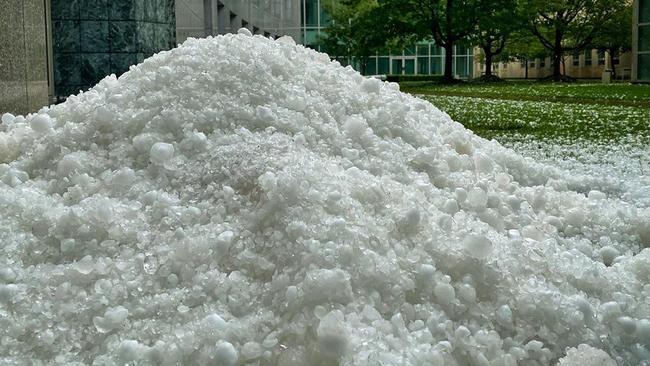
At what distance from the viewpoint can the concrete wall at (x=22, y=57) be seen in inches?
238

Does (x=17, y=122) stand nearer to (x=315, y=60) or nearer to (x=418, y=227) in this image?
(x=315, y=60)

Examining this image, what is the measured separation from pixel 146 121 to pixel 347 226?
4.17ft

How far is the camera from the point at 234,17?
27.1 m

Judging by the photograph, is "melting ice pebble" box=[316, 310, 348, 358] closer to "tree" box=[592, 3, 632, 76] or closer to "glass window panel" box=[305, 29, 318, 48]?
"tree" box=[592, 3, 632, 76]

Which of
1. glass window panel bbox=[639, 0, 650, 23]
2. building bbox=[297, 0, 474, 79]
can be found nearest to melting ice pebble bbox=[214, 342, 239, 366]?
glass window panel bbox=[639, 0, 650, 23]

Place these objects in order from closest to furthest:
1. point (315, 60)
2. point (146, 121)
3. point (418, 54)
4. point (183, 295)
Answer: point (183, 295) → point (146, 121) → point (315, 60) → point (418, 54)

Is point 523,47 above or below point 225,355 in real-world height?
above

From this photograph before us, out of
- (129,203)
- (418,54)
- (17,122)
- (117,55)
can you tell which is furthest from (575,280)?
(418,54)

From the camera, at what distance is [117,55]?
45.5ft

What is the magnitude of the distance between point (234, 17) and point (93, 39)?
45.2 ft

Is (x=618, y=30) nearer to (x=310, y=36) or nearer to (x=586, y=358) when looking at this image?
(x=310, y=36)

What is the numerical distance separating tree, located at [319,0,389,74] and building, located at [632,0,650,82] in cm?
1105

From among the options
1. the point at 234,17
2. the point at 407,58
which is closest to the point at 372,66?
the point at 407,58

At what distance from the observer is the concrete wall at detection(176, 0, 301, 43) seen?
65.2 feet
